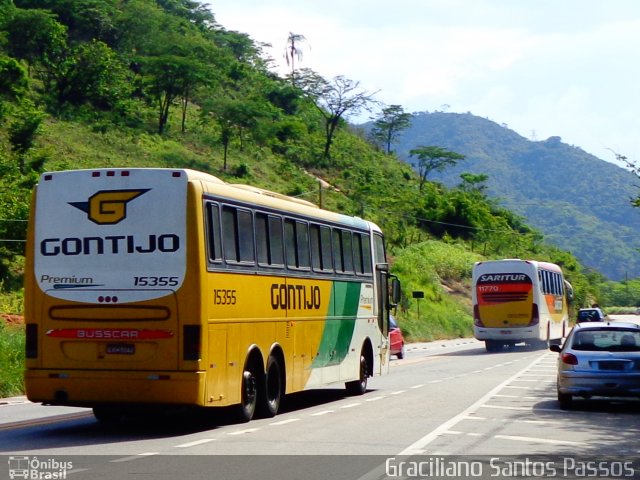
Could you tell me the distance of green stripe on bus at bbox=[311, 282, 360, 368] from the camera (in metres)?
20.3

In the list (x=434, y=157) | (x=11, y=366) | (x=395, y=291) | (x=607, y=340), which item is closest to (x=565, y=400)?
(x=607, y=340)

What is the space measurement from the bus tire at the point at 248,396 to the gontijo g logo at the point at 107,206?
298 centimetres

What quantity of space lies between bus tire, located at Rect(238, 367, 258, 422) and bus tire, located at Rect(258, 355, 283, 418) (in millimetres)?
201

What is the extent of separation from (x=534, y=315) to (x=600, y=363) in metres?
27.6

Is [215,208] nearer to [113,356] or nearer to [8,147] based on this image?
[113,356]

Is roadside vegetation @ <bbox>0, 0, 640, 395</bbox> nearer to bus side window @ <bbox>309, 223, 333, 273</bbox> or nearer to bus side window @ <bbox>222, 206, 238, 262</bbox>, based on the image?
bus side window @ <bbox>309, 223, 333, 273</bbox>

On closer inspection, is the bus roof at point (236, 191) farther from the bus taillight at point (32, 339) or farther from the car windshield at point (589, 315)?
the car windshield at point (589, 315)

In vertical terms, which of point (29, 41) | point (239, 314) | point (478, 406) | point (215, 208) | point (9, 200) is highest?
point (29, 41)

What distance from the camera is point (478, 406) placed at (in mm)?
19859

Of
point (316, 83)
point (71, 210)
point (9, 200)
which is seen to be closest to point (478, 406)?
point (71, 210)

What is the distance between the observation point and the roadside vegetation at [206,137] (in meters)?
66.2

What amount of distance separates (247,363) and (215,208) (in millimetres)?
2462

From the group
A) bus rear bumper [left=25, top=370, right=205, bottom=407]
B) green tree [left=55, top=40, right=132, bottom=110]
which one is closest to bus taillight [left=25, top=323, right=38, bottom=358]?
bus rear bumper [left=25, top=370, right=205, bottom=407]

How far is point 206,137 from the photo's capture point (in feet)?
281
